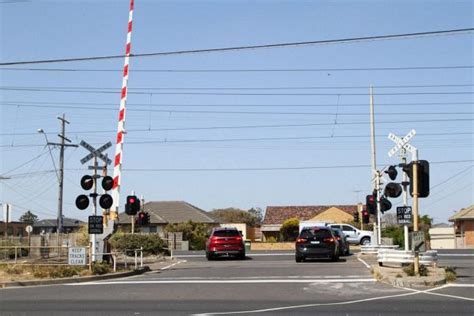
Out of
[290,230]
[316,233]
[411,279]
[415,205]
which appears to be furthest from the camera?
[290,230]

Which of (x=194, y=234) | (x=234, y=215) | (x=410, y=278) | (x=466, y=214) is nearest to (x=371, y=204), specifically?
(x=410, y=278)

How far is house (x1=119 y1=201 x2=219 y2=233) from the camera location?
245ft

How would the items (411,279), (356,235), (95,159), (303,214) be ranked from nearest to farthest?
(411,279) → (95,159) → (356,235) → (303,214)

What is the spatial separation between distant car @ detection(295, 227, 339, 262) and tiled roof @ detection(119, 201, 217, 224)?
4877 centimetres

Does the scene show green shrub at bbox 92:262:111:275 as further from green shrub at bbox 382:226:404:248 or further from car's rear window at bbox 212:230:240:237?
green shrub at bbox 382:226:404:248

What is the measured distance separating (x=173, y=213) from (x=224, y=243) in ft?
162

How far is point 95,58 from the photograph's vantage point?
19.1m

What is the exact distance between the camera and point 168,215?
7825 cm

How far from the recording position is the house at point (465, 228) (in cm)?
5566

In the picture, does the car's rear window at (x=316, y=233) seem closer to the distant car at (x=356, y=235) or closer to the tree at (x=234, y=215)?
the distant car at (x=356, y=235)

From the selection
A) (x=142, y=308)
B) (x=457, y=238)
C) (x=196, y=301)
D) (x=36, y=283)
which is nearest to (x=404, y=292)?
(x=196, y=301)

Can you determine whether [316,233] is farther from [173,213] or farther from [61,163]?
[173,213]

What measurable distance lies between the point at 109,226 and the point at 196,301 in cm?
1026

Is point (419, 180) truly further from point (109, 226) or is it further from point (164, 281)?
point (109, 226)
